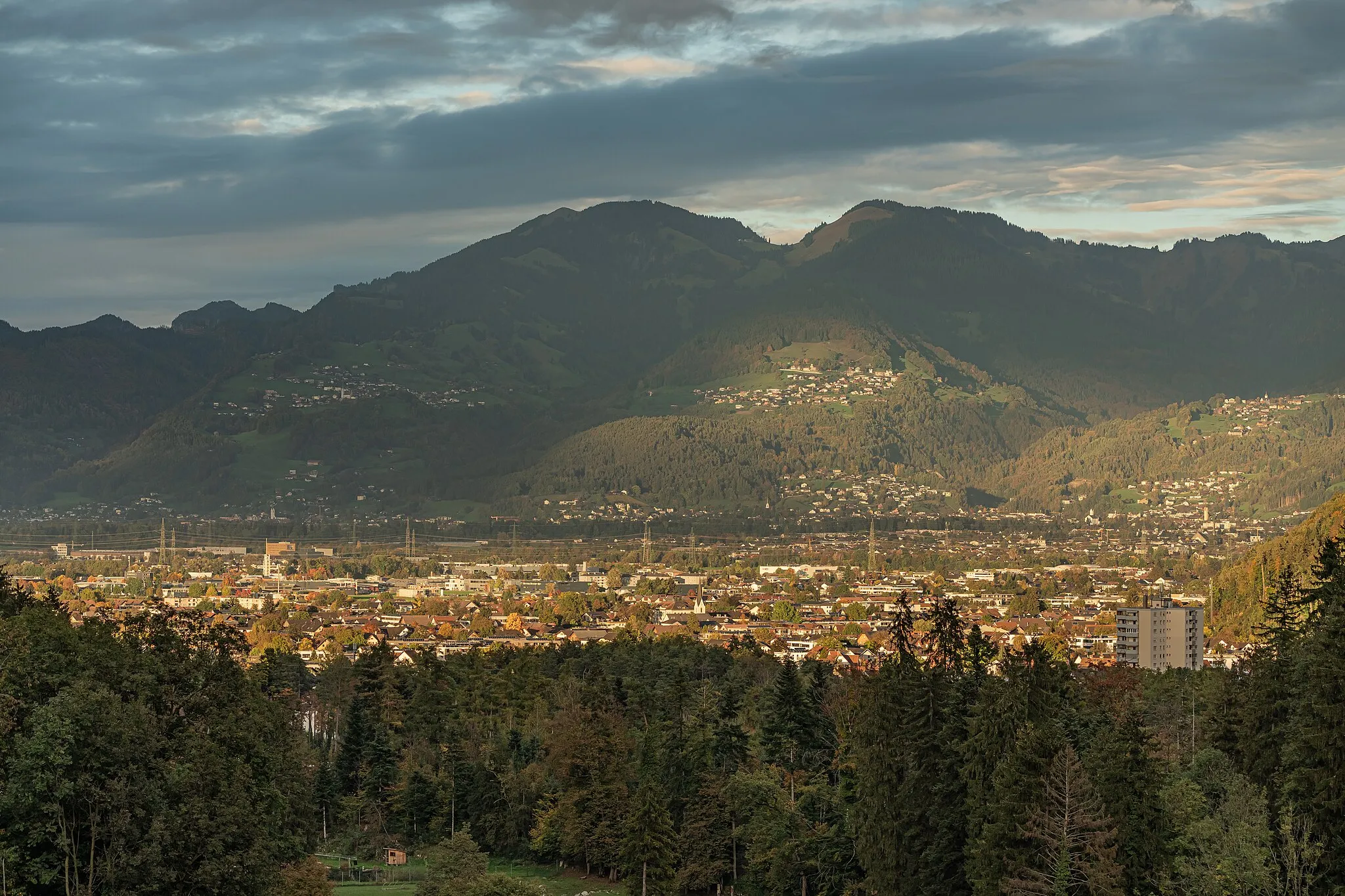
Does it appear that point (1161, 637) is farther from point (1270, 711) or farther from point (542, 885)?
point (1270, 711)

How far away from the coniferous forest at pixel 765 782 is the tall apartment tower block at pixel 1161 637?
48.4 m

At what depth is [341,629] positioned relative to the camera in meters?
154

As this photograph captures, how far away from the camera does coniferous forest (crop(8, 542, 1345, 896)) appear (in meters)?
45.8

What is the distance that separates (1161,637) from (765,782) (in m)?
69.8

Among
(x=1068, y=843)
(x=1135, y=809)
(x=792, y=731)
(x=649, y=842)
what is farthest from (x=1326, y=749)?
(x=792, y=731)

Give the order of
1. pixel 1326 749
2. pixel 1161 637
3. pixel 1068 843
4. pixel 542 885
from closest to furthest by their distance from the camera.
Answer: pixel 1068 843 < pixel 1326 749 < pixel 542 885 < pixel 1161 637

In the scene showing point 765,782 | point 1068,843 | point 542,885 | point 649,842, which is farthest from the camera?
point 542,885

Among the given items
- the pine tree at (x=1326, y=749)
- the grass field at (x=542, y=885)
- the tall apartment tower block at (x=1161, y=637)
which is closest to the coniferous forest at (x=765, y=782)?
the pine tree at (x=1326, y=749)

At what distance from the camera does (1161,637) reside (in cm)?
13538

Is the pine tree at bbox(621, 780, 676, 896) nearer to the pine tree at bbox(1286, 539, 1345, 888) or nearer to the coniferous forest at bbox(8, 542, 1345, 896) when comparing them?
the coniferous forest at bbox(8, 542, 1345, 896)

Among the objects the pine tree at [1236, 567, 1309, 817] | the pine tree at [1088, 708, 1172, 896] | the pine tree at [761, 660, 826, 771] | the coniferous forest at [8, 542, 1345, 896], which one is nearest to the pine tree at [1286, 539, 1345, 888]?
the coniferous forest at [8, 542, 1345, 896]

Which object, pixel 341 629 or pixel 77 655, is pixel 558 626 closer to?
pixel 341 629

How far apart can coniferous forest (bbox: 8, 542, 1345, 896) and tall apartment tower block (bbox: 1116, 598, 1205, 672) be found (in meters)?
48.4

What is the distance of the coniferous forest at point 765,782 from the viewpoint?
1801 inches
